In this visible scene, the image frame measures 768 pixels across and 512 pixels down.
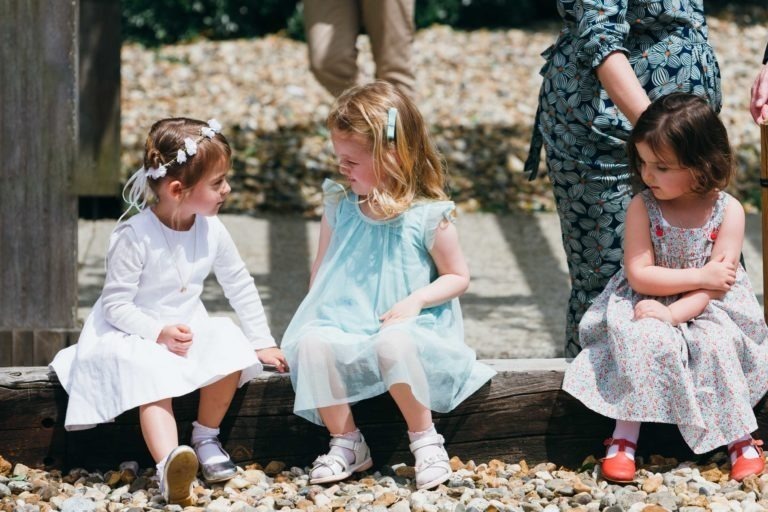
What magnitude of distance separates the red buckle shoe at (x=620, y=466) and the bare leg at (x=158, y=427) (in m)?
1.09

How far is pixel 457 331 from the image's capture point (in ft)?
11.3

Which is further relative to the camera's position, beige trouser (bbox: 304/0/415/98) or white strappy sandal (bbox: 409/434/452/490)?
beige trouser (bbox: 304/0/415/98)

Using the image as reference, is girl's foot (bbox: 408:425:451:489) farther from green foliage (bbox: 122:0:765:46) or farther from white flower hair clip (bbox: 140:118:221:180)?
green foliage (bbox: 122:0:765:46)

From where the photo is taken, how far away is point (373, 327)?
133 inches

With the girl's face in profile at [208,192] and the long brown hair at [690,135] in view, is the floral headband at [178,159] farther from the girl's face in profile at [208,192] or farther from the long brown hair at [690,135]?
the long brown hair at [690,135]

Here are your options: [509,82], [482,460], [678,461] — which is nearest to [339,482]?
[482,460]

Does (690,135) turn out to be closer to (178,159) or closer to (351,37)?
(178,159)

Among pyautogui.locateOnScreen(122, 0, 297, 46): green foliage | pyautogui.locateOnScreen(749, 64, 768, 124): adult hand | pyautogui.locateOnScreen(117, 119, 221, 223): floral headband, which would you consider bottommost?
pyautogui.locateOnScreen(117, 119, 221, 223): floral headband

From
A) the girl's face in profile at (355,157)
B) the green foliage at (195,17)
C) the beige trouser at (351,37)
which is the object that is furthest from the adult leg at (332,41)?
the green foliage at (195,17)

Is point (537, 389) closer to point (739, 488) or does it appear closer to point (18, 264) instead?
point (739, 488)

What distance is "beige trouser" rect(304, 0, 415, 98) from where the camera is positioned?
584 centimetres

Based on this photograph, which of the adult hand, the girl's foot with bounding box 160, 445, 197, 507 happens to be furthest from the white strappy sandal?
the adult hand

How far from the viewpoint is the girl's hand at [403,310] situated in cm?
330

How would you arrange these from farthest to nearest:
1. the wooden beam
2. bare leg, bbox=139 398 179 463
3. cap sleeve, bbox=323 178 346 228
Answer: cap sleeve, bbox=323 178 346 228 < the wooden beam < bare leg, bbox=139 398 179 463
